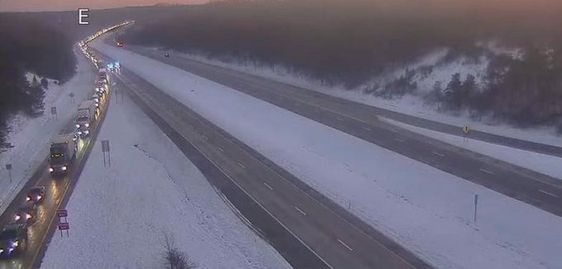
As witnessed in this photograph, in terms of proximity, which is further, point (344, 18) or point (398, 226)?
point (344, 18)

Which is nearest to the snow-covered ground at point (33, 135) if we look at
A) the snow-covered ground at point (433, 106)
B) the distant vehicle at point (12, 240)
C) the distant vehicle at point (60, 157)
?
the distant vehicle at point (60, 157)

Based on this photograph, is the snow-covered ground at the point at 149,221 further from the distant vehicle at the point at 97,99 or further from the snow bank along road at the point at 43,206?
the distant vehicle at the point at 97,99

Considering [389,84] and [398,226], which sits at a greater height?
[389,84]

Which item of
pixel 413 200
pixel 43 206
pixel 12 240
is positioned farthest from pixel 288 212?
pixel 43 206

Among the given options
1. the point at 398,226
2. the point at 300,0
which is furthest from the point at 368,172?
the point at 300,0

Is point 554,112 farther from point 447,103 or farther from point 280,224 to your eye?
point 280,224

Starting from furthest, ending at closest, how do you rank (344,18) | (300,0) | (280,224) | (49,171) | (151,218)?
(300,0), (344,18), (49,171), (151,218), (280,224)

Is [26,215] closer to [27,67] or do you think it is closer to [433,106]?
[433,106]

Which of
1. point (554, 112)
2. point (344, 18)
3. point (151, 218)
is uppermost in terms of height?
point (344, 18)
